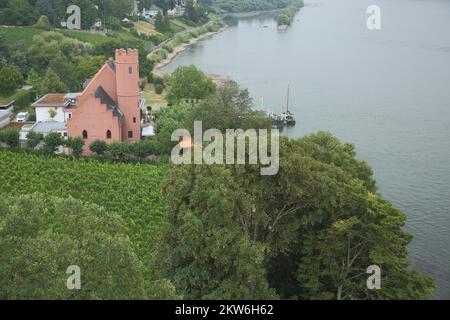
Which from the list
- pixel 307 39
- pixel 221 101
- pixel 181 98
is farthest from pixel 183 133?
pixel 307 39

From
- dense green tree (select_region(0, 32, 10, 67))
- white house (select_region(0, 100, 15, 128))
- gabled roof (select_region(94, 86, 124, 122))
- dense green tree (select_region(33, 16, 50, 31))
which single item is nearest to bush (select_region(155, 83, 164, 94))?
dense green tree (select_region(0, 32, 10, 67))

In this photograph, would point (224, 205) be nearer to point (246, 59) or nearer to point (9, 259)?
point (9, 259)

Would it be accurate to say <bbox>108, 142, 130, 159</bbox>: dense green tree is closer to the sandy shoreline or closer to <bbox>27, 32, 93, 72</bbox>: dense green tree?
<bbox>27, 32, 93, 72</bbox>: dense green tree

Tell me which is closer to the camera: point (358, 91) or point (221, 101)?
point (221, 101)

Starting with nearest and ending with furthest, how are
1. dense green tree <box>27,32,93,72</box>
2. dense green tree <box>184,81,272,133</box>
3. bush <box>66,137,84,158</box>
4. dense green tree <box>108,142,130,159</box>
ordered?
dense green tree <box>184,81,272,133</box>
dense green tree <box>108,142,130,159</box>
bush <box>66,137,84,158</box>
dense green tree <box>27,32,93,72</box>

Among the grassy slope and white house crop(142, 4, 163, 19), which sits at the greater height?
white house crop(142, 4, 163, 19)

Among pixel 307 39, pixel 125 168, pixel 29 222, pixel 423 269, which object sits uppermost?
pixel 307 39

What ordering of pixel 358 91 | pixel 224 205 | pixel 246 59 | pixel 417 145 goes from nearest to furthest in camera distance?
pixel 224 205
pixel 417 145
pixel 358 91
pixel 246 59

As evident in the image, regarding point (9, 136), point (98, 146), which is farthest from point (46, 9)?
point (98, 146)
